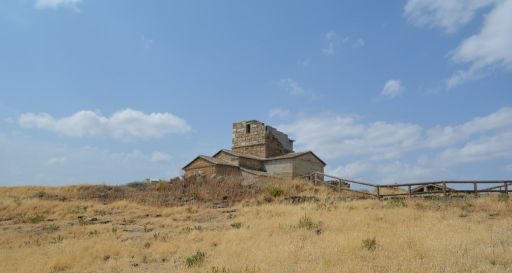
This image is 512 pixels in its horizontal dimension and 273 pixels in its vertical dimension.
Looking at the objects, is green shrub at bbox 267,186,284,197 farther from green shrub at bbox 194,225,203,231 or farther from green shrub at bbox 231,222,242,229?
green shrub at bbox 194,225,203,231

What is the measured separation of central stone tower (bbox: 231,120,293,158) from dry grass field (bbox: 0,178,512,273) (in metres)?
15.4

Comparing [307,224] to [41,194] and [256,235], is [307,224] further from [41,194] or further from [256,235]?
[41,194]

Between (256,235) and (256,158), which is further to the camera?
(256,158)

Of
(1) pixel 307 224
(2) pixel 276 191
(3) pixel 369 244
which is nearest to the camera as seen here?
(3) pixel 369 244

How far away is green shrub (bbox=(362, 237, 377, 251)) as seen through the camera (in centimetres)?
1119

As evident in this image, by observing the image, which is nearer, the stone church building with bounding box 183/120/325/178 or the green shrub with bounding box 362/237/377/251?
the green shrub with bounding box 362/237/377/251

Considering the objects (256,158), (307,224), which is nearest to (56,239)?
(307,224)

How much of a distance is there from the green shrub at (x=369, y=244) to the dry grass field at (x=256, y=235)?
0.09ft

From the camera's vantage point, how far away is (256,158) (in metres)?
40.0

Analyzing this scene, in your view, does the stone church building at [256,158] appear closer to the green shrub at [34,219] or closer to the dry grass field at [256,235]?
the dry grass field at [256,235]

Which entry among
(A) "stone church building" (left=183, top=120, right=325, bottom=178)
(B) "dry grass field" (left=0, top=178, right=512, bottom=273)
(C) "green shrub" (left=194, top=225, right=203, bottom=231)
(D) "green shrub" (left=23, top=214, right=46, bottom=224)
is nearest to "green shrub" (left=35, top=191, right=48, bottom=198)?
(B) "dry grass field" (left=0, top=178, right=512, bottom=273)

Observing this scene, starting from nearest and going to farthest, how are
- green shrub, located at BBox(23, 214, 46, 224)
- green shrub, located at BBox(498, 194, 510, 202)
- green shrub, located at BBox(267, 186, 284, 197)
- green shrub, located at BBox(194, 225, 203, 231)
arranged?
1. green shrub, located at BBox(194, 225, 203, 231)
2. green shrub, located at BBox(498, 194, 510, 202)
3. green shrub, located at BBox(23, 214, 46, 224)
4. green shrub, located at BBox(267, 186, 284, 197)

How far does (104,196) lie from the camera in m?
29.2

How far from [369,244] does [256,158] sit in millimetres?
28763
